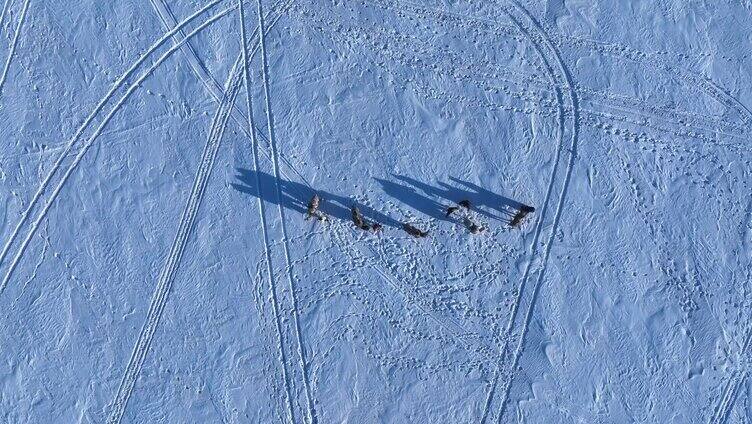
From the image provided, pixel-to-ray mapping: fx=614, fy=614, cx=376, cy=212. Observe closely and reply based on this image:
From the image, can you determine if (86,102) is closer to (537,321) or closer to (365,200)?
(365,200)

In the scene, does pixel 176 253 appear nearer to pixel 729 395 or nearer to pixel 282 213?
pixel 282 213

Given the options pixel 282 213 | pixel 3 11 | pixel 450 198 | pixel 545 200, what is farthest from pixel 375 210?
pixel 3 11

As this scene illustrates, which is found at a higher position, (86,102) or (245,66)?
(245,66)

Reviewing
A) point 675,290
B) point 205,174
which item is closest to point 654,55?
point 675,290

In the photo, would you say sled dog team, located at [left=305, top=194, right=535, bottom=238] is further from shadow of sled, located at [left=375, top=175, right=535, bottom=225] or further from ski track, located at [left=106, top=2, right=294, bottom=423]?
ski track, located at [left=106, top=2, right=294, bottom=423]

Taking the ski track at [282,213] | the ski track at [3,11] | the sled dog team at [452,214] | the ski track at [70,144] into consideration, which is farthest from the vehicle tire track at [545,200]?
the ski track at [3,11]
